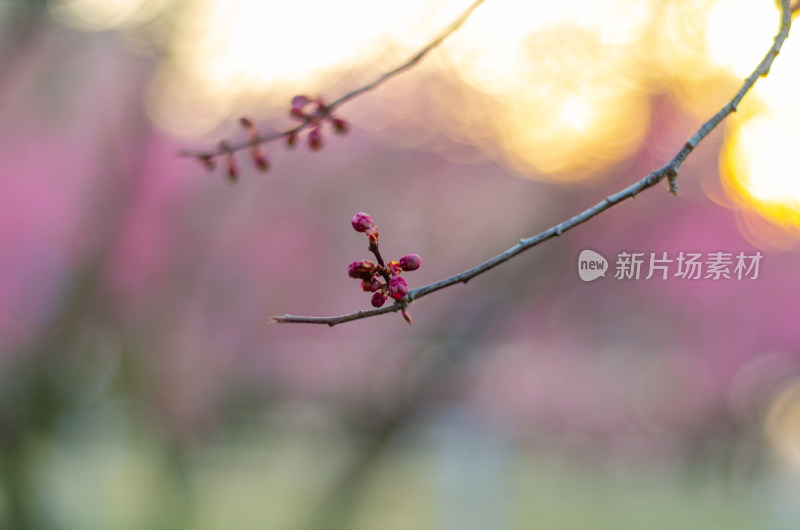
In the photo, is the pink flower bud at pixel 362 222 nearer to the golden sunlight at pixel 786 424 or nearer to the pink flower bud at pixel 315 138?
the pink flower bud at pixel 315 138

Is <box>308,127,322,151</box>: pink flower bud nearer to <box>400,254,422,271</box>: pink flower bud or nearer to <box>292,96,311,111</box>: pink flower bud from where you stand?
<box>292,96,311,111</box>: pink flower bud

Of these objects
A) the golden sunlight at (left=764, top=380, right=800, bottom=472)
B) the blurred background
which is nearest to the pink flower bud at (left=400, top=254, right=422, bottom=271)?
the blurred background

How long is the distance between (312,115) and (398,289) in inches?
20.4

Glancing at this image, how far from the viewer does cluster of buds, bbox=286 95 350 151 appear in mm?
1240

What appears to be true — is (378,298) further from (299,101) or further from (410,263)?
(299,101)

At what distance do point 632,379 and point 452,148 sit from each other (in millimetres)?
3392

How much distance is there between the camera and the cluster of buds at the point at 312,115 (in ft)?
4.07

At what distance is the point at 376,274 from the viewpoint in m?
0.94

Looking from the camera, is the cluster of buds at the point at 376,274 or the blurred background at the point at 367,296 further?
the blurred background at the point at 367,296

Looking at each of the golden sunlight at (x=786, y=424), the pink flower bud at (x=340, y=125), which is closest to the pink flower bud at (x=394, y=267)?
the pink flower bud at (x=340, y=125)

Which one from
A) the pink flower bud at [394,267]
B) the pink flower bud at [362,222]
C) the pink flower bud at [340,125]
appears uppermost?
the pink flower bud at [340,125]

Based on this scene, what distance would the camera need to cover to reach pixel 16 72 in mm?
4566

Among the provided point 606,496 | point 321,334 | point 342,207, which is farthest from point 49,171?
point 606,496

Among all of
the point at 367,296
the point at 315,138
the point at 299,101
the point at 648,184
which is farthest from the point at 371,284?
the point at 367,296
